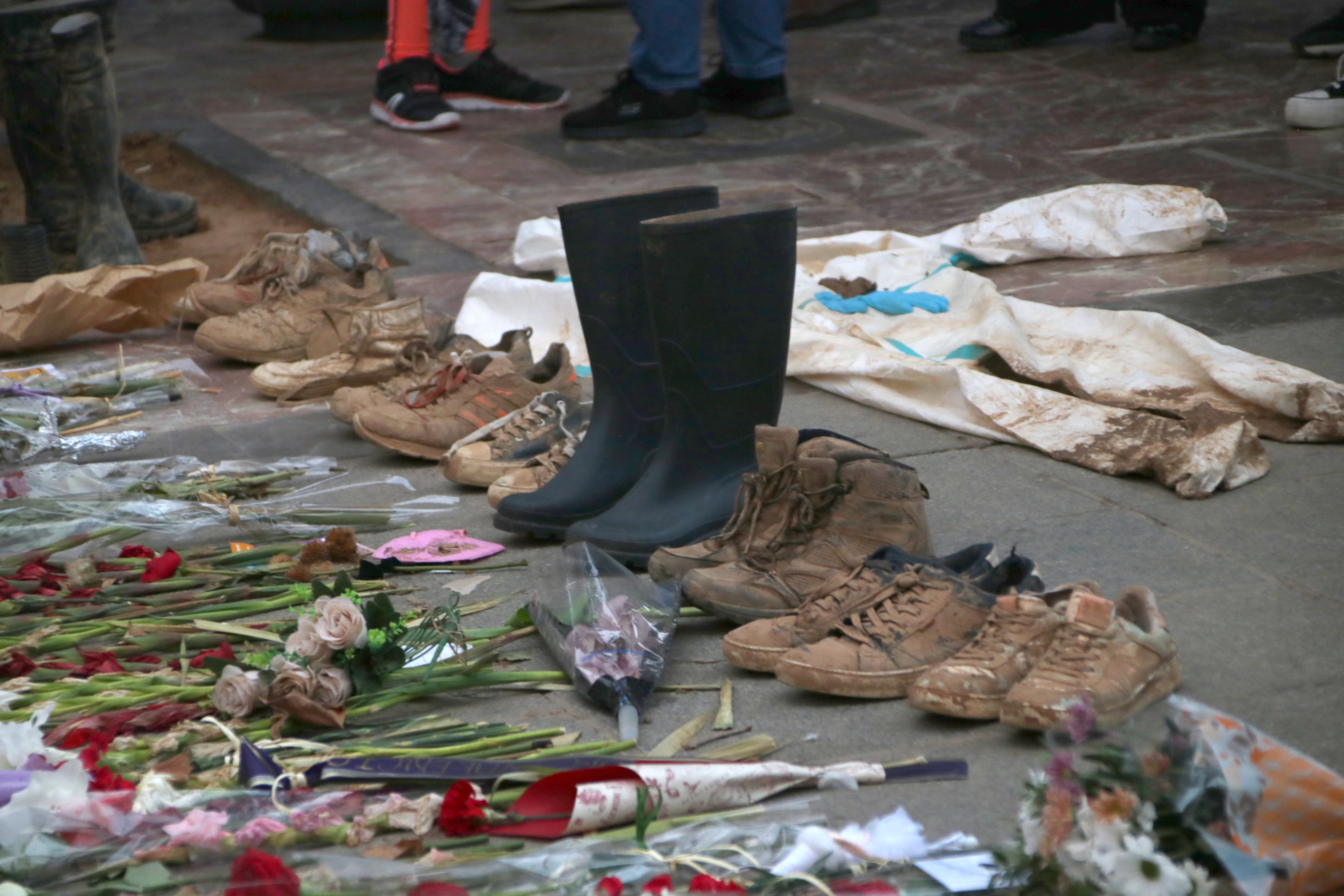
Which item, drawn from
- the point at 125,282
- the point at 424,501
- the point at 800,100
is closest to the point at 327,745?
the point at 424,501

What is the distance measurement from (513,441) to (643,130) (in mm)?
3277

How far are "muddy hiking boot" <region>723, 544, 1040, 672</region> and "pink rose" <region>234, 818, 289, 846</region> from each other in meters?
0.64

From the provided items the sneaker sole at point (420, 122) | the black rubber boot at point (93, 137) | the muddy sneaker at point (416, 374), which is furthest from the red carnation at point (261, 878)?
the sneaker sole at point (420, 122)

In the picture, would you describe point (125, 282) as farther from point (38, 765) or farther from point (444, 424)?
point (38, 765)

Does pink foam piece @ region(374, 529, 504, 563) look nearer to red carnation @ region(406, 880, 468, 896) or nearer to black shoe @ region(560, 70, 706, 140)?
red carnation @ region(406, 880, 468, 896)

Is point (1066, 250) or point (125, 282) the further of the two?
point (1066, 250)

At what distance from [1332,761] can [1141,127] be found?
4.26 metres

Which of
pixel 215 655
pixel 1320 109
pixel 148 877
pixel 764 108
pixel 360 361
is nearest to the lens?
pixel 148 877

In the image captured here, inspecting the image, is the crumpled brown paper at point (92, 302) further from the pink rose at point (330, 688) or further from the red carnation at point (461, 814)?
the red carnation at point (461, 814)

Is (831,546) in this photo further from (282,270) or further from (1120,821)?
(282,270)

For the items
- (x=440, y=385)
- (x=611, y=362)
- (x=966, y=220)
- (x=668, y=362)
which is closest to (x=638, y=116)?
(x=966, y=220)

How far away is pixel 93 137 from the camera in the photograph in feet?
13.5

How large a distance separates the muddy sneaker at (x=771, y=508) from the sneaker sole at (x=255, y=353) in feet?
5.48

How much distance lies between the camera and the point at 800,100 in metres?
6.28
